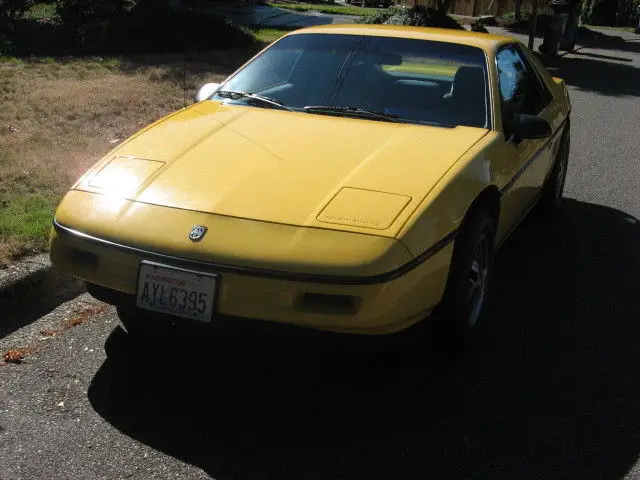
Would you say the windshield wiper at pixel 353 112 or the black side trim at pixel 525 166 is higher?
the windshield wiper at pixel 353 112

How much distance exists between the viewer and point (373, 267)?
10.9 ft

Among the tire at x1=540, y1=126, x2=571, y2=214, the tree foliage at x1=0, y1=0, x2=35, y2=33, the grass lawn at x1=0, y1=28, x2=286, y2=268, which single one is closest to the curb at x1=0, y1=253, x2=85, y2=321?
the grass lawn at x1=0, y1=28, x2=286, y2=268

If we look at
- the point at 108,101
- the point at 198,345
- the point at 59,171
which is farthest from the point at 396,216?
the point at 108,101

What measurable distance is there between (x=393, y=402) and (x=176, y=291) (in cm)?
103

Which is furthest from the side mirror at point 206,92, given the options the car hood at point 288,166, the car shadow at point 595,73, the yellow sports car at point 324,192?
the car shadow at point 595,73

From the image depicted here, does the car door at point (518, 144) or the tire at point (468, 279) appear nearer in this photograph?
the tire at point (468, 279)

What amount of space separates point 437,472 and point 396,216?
0.99 meters


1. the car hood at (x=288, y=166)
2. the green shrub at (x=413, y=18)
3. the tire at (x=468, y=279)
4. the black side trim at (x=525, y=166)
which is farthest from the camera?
the green shrub at (x=413, y=18)

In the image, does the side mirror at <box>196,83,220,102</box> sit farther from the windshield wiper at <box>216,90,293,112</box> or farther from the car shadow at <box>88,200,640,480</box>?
the car shadow at <box>88,200,640,480</box>

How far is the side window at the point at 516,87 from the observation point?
4.92 m

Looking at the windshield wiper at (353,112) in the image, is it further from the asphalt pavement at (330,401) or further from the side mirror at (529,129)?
the asphalt pavement at (330,401)

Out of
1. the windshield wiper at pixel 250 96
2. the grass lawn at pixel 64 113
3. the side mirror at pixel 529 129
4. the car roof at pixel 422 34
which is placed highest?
the car roof at pixel 422 34

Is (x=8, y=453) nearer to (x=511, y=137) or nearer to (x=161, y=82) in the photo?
(x=511, y=137)

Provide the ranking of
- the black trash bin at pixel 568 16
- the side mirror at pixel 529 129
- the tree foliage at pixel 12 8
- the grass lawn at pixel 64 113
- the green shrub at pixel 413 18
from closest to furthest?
the side mirror at pixel 529 129 < the grass lawn at pixel 64 113 < the tree foliage at pixel 12 8 < the green shrub at pixel 413 18 < the black trash bin at pixel 568 16
